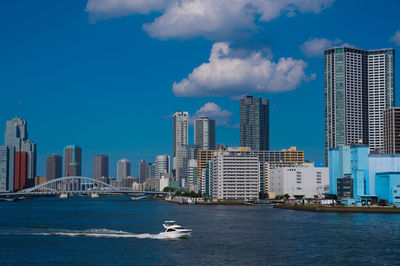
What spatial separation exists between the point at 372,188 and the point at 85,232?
96848 millimetres

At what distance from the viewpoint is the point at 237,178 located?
194 metres

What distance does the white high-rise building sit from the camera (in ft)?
635

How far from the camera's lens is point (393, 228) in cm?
7862

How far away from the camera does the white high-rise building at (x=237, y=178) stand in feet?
635

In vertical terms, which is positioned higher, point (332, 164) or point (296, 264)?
point (332, 164)

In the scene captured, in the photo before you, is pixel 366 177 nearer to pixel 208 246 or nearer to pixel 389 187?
pixel 389 187

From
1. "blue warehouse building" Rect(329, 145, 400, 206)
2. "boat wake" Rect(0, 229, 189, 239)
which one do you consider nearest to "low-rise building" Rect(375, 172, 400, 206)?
"blue warehouse building" Rect(329, 145, 400, 206)

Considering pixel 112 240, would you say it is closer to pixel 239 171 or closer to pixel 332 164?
pixel 332 164

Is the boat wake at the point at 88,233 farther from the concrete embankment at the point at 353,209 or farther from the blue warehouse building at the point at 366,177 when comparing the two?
the blue warehouse building at the point at 366,177

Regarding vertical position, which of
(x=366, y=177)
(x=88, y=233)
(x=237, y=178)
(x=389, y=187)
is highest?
(x=366, y=177)

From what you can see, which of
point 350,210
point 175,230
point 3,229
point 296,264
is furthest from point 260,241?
point 350,210

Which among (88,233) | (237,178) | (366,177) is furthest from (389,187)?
(88,233)

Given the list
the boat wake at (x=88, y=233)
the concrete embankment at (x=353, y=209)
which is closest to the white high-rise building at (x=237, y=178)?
the concrete embankment at (x=353, y=209)

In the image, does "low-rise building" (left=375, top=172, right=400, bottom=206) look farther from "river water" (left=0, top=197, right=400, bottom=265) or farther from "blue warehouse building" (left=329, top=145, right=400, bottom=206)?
"river water" (left=0, top=197, right=400, bottom=265)
